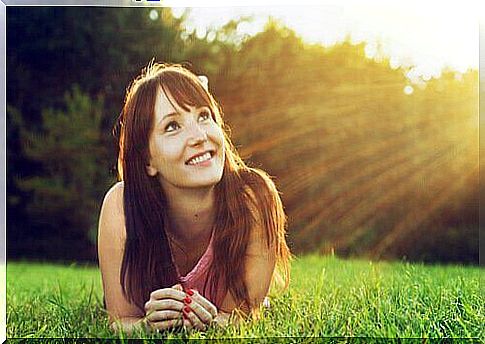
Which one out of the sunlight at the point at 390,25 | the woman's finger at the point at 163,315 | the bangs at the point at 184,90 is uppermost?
the sunlight at the point at 390,25

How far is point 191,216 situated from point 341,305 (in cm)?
107

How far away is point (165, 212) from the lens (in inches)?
234

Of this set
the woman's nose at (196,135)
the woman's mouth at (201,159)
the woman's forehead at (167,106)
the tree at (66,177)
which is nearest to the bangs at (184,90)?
the woman's forehead at (167,106)

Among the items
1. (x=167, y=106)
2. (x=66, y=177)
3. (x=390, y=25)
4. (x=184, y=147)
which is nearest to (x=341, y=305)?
(x=184, y=147)

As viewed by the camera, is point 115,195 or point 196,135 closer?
point 196,135

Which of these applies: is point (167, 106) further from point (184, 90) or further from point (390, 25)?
point (390, 25)

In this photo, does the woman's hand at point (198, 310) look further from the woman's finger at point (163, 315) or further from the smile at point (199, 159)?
the smile at point (199, 159)

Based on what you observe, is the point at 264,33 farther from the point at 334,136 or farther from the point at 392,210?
the point at 392,210

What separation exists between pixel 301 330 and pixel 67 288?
4.89ft

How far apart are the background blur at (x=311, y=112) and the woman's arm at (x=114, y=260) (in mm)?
79

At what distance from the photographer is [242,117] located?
599cm

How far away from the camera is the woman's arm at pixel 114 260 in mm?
5957

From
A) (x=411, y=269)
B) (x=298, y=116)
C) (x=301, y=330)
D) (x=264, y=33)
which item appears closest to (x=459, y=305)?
(x=411, y=269)

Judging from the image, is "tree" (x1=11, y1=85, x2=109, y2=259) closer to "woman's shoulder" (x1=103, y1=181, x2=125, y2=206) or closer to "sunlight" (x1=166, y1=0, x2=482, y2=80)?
"woman's shoulder" (x1=103, y1=181, x2=125, y2=206)
